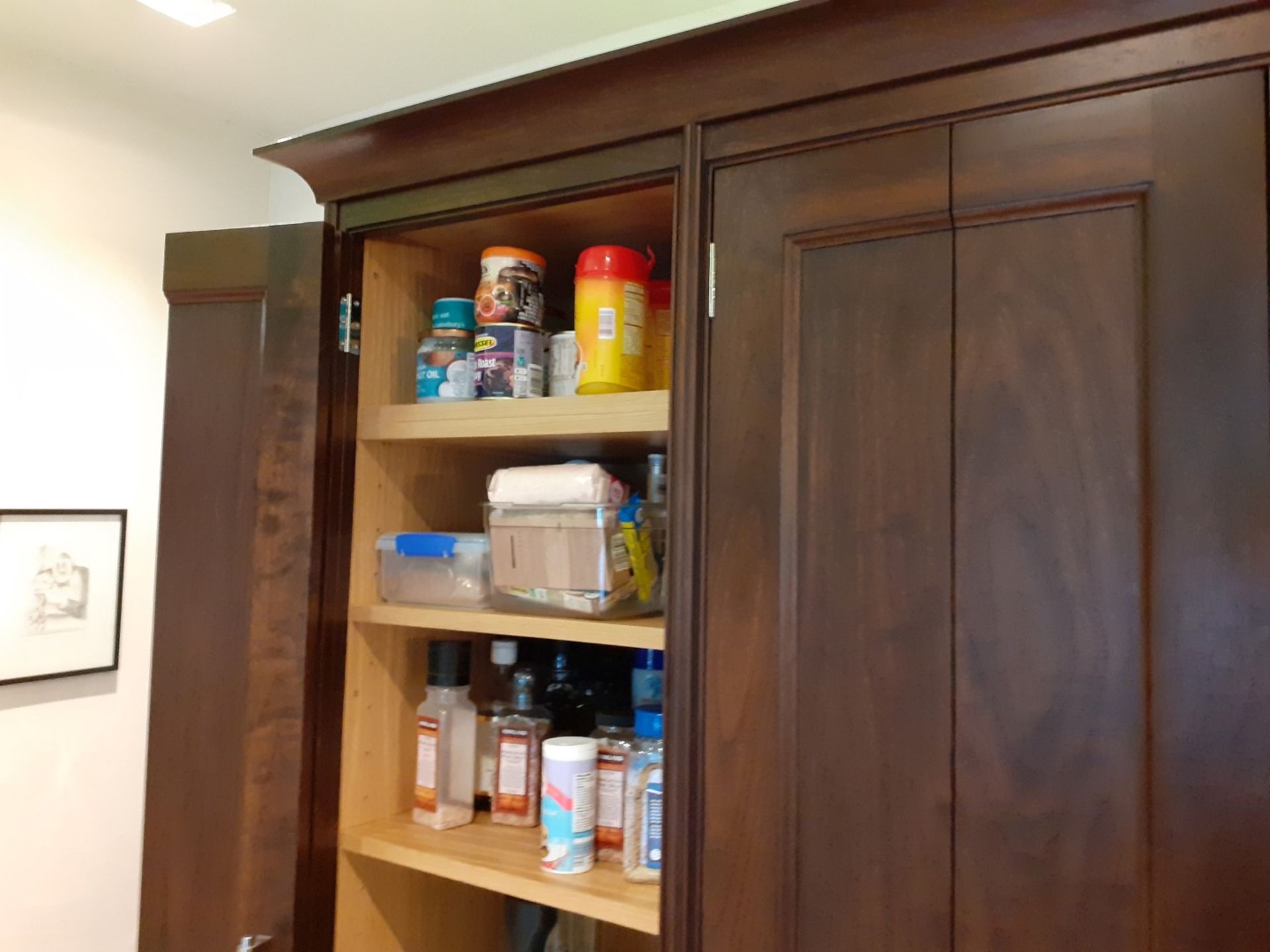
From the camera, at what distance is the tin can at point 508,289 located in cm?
109

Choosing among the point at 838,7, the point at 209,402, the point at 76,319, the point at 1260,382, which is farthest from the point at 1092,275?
the point at 76,319

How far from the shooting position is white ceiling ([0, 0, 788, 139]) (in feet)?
4.84

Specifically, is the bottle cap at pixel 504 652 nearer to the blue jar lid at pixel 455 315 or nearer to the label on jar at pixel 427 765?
the label on jar at pixel 427 765

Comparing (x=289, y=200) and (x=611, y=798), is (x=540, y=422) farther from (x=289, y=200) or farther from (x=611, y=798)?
(x=289, y=200)

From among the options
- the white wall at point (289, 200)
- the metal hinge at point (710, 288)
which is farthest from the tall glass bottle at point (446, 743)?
the white wall at point (289, 200)

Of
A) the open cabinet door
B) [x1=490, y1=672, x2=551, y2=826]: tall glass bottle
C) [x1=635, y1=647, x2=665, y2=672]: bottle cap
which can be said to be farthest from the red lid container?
[x1=490, y1=672, x2=551, y2=826]: tall glass bottle

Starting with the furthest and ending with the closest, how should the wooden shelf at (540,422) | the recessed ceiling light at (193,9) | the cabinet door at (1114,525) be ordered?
the recessed ceiling light at (193,9), the wooden shelf at (540,422), the cabinet door at (1114,525)

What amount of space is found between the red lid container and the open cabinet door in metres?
0.33

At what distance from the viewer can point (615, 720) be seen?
1.15m

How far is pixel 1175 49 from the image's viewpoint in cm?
67

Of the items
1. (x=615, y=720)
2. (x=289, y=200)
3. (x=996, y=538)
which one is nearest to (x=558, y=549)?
(x=615, y=720)

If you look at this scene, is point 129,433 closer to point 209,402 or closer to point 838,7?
point 209,402

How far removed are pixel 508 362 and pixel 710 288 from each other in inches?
13.0

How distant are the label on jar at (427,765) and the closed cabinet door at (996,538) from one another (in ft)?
1.53
